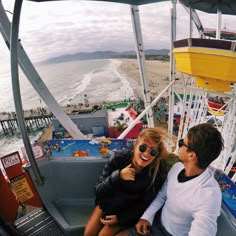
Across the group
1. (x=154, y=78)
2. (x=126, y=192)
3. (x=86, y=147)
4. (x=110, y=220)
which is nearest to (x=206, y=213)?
(x=126, y=192)

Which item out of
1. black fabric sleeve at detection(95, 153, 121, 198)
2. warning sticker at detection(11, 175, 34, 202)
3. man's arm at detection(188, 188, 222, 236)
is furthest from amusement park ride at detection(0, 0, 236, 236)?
black fabric sleeve at detection(95, 153, 121, 198)

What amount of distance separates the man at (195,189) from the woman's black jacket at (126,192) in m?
0.14

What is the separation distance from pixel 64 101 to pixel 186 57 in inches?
1141

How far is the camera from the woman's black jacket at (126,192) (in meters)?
1.30

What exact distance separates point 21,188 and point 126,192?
823 millimetres

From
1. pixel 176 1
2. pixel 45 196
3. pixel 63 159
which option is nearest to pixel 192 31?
pixel 176 1

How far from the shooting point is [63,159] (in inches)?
A: 69.3

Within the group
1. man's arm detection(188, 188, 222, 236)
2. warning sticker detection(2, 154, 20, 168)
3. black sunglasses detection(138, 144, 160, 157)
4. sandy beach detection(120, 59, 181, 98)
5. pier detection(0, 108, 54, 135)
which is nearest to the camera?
man's arm detection(188, 188, 222, 236)

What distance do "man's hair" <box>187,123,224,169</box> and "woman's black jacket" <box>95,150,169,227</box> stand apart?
1.17 feet

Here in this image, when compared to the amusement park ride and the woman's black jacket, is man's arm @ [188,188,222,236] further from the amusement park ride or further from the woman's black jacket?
the woman's black jacket

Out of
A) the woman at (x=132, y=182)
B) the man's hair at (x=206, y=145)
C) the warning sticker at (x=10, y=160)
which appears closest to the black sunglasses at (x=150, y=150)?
the woman at (x=132, y=182)

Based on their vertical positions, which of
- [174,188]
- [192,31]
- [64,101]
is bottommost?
[64,101]

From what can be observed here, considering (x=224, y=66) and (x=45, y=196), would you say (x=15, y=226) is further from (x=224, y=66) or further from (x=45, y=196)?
(x=224, y=66)

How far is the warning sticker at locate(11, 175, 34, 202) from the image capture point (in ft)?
4.99
